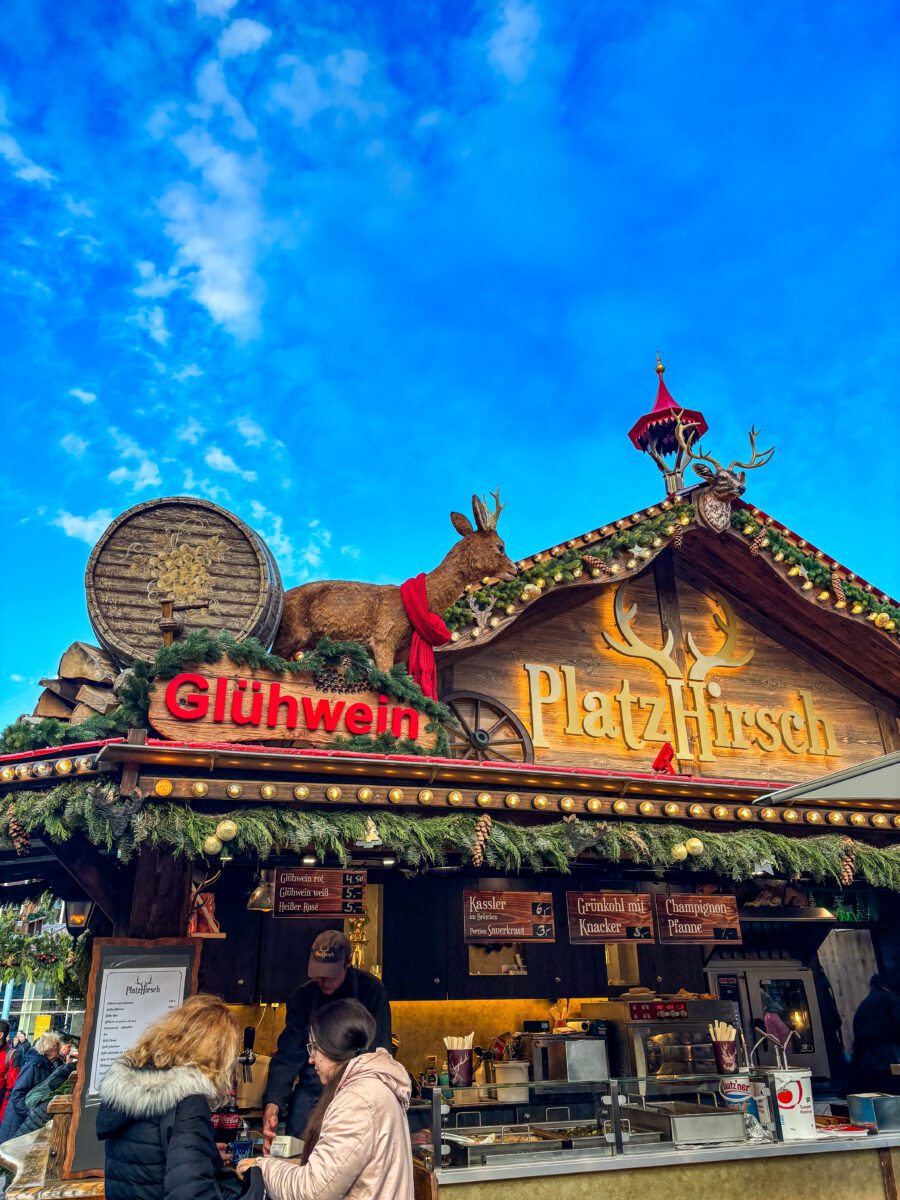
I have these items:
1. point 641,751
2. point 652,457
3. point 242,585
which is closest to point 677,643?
point 641,751

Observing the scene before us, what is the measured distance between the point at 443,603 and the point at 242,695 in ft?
8.70

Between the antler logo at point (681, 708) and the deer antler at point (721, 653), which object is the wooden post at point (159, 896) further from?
the deer antler at point (721, 653)

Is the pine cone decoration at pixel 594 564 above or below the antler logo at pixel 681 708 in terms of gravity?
above

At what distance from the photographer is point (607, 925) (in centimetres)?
749

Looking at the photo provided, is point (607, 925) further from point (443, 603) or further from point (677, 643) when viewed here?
point (677, 643)

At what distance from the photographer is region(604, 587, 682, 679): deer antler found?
10555 millimetres

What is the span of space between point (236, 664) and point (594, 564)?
4.29 meters

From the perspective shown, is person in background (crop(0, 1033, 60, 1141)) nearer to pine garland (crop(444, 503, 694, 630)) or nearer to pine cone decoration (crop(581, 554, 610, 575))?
pine garland (crop(444, 503, 694, 630))

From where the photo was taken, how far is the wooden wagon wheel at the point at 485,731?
9.32m

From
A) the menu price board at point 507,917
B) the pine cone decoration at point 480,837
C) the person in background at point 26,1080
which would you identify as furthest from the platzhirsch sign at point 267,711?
the person in background at point 26,1080

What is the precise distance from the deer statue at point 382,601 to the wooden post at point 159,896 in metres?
2.60

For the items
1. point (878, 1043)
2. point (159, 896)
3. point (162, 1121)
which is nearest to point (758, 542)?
point (878, 1043)

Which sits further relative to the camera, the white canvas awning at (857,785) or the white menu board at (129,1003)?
the white canvas awning at (857,785)

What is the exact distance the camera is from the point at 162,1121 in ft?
10.7
